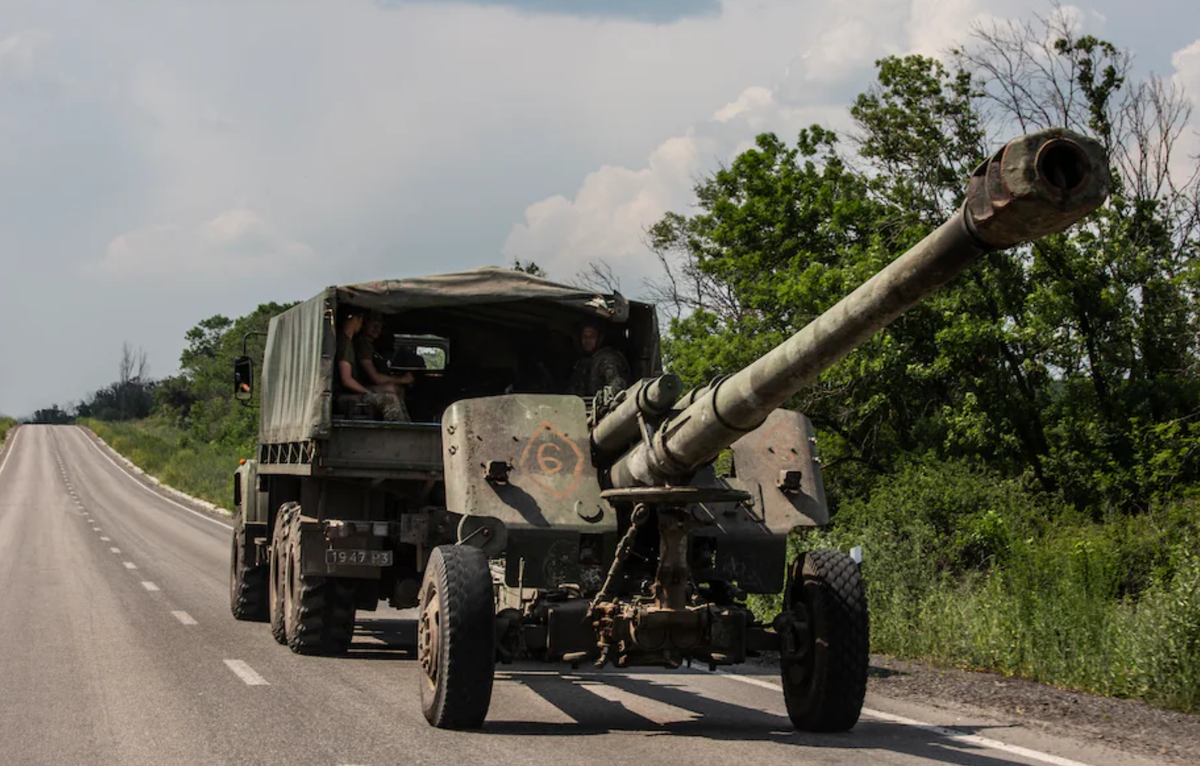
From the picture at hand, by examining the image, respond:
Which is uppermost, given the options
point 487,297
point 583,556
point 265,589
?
point 487,297

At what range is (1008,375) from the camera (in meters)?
23.2

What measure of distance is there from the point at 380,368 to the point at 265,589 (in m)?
3.72

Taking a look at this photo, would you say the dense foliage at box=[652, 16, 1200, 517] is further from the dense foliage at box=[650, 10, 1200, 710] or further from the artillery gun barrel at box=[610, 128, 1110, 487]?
the artillery gun barrel at box=[610, 128, 1110, 487]

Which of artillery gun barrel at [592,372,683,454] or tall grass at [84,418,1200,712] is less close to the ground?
artillery gun barrel at [592,372,683,454]

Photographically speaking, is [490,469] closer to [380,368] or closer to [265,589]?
[380,368]

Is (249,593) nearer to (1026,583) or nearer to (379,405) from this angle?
(379,405)

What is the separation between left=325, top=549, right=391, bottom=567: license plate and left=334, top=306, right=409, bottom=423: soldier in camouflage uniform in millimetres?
1109

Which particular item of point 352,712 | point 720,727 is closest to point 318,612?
point 352,712

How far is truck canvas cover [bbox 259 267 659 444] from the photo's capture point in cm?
1155

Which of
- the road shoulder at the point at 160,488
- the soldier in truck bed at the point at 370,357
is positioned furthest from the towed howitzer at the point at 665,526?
the road shoulder at the point at 160,488

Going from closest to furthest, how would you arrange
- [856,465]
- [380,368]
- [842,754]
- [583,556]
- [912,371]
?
[842,754] < [583,556] < [380,368] < [912,371] < [856,465]

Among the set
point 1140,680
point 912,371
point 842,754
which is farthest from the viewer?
point 912,371

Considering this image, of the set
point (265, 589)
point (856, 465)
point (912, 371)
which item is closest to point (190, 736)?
point (265, 589)

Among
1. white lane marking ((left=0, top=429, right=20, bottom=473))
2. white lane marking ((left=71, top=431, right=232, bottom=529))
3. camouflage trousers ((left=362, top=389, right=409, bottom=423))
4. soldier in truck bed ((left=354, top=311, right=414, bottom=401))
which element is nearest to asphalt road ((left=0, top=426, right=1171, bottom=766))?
camouflage trousers ((left=362, top=389, right=409, bottom=423))
